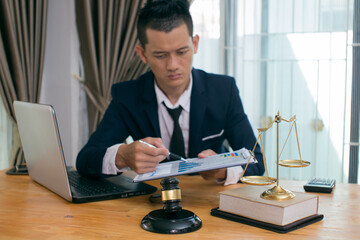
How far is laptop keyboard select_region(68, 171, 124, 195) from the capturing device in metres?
1.53

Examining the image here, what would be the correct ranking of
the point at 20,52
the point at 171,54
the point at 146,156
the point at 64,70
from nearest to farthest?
1. the point at 146,156
2. the point at 171,54
3. the point at 20,52
4. the point at 64,70

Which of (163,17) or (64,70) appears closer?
(163,17)

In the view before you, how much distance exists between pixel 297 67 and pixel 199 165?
215cm

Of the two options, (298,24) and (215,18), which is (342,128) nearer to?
(298,24)

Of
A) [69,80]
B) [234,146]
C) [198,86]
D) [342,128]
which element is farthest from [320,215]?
[69,80]

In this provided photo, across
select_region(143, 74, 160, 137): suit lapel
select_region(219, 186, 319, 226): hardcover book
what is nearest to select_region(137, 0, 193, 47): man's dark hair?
select_region(143, 74, 160, 137): suit lapel

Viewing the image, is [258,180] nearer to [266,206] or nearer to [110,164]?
[266,206]

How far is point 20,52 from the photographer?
3.12 metres

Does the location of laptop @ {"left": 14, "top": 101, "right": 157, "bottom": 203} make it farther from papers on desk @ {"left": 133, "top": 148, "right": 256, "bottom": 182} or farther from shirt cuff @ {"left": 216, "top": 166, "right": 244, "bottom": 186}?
shirt cuff @ {"left": 216, "top": 166, "right": 244, "bottom": 186}

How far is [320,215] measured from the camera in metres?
1.20

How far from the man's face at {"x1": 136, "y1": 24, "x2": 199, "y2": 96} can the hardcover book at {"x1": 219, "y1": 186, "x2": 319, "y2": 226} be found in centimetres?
84

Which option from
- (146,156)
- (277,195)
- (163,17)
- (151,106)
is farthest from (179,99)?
(277,195)

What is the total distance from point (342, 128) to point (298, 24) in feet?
2.95

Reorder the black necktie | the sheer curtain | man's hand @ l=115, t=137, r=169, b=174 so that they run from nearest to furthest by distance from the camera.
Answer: man's hand @ l=115, t=137, r=169, b=174 < the black necktie < the sheer curtain
